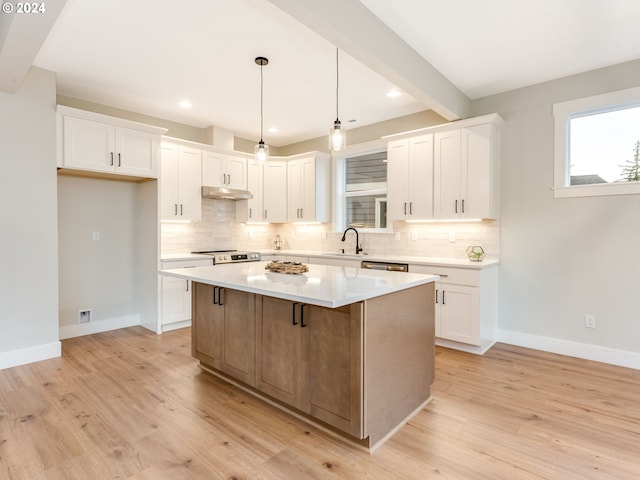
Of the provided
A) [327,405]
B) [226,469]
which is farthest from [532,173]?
[226,469]

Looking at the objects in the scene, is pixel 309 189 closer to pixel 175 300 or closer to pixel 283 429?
pixel 175 300

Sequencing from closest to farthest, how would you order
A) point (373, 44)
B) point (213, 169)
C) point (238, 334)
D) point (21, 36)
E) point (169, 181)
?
point (21, 36) → point (373, 44) → point (238, 334) → point (169, 181) → point (213, 169)

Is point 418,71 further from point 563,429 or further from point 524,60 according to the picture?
point 563,429

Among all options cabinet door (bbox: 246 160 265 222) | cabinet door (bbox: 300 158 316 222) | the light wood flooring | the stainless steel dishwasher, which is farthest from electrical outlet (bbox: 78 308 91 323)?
the stainless steel dishwasher

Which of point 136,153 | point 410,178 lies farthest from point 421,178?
point 136,153

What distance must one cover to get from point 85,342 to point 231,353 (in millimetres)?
2240

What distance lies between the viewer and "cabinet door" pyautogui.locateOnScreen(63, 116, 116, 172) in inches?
137

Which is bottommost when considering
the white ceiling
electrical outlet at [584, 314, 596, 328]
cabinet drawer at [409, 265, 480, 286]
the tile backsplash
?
electrical outlet at [584, 314, 596, 328]

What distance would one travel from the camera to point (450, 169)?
3.86 meters

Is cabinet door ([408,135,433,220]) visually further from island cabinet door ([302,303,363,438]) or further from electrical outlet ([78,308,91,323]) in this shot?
electrical outlet ([78,308,91,323])

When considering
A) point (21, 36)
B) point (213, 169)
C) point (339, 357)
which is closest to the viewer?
point (339, 357)

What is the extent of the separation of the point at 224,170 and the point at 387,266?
2678 mm

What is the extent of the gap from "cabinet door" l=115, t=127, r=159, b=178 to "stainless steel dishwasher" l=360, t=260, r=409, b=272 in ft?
8.86

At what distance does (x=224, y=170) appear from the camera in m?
4.96
